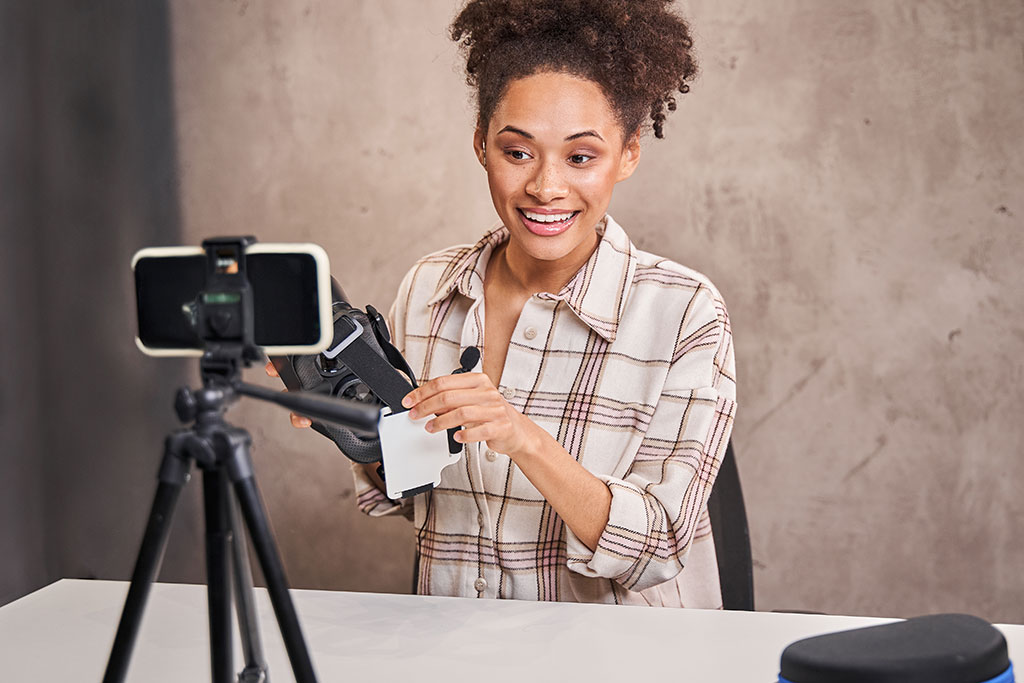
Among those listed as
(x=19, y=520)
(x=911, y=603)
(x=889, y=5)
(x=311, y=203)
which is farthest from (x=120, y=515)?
(x=889, y=5)

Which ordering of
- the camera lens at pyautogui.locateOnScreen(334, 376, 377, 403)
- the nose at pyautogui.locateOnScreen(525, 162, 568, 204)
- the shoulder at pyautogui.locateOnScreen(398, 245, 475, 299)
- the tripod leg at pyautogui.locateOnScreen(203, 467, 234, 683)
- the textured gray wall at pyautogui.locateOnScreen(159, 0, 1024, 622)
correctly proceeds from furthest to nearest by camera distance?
the textured gray wall at pyautogui.locateOnScreen(159, 0, 1024, 622), the shoulder at pyautogui.locateOnScreen(398, 245, 475, 299), the nose at pyautogui.locateOnScreen(525, 162, 568, 204), the camera lens at pyautogui.locateOnScreen(334, 376, 377, 403), the tripod leg at pyautogui.locateOnScreen(203, 467, 234, 683)

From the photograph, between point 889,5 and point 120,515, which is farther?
point 120,515

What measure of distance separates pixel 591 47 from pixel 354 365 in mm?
691

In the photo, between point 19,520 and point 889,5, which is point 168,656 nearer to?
point 19,520

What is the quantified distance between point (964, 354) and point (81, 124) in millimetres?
2174

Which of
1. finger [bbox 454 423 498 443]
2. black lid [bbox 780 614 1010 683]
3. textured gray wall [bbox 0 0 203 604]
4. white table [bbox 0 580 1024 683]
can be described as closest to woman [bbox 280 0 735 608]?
finger [bbox 454 423 498 443]

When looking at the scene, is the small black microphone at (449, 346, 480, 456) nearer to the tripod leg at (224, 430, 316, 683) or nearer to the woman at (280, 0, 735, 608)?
the woman at (280, 0, 735, 608)

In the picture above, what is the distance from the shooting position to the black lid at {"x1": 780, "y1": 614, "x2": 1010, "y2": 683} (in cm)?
69

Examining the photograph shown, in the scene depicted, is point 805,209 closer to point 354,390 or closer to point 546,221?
point 546,221

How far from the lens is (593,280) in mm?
1573

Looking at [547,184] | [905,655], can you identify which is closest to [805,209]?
[547,184]

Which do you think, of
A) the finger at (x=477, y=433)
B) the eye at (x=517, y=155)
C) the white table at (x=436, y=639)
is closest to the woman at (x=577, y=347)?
the eye at (x=517, y=155)

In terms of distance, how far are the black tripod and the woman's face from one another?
0.83m

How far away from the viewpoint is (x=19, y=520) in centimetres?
232
